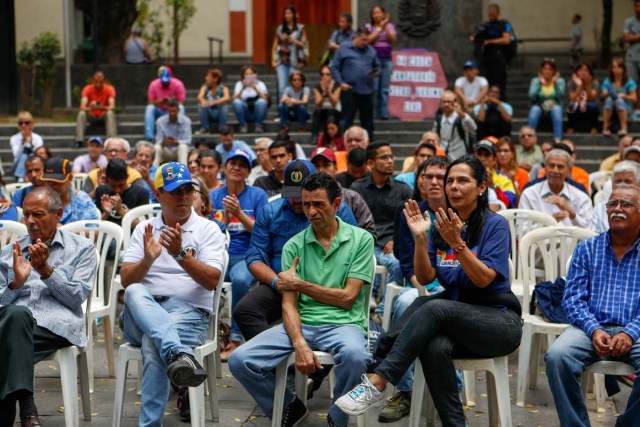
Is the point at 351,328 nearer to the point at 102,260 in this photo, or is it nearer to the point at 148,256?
the point at 148,256

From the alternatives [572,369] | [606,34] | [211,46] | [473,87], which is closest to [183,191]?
[572,369]

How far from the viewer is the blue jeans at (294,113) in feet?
52.2

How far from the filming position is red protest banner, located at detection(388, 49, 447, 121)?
16.2 meters

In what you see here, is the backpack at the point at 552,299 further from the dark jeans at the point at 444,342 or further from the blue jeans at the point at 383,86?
the blue jeans at the point at 383,86

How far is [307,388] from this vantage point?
6871 millimetres

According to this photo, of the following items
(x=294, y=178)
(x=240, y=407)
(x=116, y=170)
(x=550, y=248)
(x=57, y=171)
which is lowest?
(x=240, y=407)

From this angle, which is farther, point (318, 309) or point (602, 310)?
point (318, 309)

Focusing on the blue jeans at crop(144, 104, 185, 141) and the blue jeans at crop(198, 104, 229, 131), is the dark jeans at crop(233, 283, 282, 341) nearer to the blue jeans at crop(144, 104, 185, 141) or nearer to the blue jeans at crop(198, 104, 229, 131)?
the blue jeans at crop(144, 104, 185, 141)

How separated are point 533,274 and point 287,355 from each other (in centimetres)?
236

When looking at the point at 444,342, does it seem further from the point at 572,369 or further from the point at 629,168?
the point at 629,168

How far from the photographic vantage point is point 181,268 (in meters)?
6.56

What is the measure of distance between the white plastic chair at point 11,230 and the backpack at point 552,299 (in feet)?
11.2

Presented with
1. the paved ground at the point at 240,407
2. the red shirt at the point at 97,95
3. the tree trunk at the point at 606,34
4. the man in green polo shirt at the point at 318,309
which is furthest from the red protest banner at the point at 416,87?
the man in green polo shirt at the point at 318,309

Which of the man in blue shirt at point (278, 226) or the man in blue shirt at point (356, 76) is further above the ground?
the man in blue shirt at point (356, 76)
